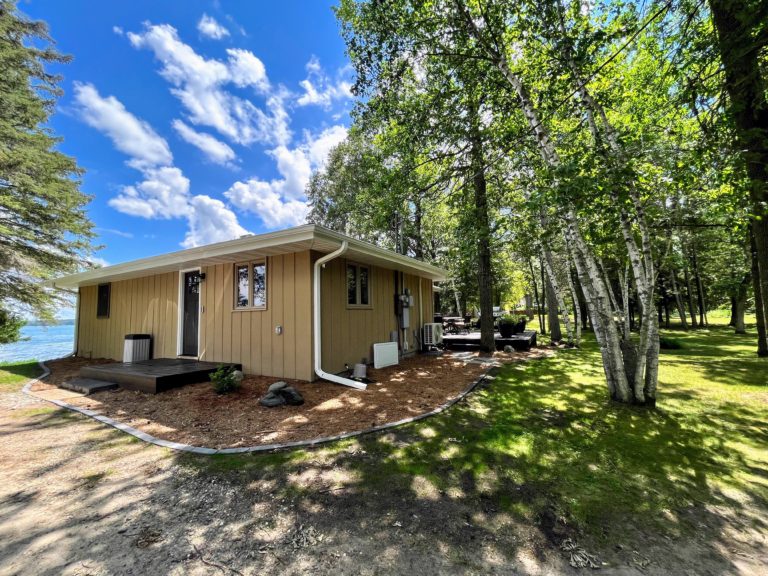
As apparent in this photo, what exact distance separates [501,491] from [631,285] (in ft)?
70.7

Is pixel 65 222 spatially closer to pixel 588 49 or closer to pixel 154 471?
pixel 154 471

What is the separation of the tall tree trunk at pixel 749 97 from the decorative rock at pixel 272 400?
5724mm

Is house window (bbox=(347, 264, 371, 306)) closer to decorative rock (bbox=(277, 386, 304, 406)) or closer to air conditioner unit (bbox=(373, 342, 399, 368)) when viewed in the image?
air conditioner unit (bbox=(373, 342, 399, 368))

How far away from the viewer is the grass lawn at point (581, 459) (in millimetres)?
2344

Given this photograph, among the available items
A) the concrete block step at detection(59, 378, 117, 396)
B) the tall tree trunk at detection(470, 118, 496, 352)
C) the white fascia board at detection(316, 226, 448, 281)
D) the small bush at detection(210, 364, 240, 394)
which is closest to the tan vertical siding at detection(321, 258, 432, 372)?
the white fascia board at detection(316, 226, 448, 281)

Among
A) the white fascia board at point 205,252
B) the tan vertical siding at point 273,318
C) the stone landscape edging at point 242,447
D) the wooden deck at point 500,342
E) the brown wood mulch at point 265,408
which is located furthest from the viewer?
the wooden deck at point 500,342

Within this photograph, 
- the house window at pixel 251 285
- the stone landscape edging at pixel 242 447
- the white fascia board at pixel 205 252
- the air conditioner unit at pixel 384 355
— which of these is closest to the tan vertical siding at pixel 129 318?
the white fascia board at pixel 205 252

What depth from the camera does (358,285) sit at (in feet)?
24.2

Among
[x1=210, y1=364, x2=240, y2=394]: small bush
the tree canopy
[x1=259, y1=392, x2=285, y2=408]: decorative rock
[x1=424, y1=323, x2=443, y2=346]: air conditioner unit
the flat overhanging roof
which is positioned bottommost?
[x1=259, y1=392, x2=285, y2=408]: decorative rock

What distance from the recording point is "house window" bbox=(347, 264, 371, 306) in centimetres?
715

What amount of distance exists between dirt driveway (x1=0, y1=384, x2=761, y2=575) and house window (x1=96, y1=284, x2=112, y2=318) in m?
8.55

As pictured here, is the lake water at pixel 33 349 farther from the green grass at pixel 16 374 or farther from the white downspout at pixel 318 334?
the white downspout at pixel 318 334

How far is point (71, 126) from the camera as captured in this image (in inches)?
486

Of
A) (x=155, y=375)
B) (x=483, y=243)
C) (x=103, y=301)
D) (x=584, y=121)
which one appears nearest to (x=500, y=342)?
(x=483, y=243)
